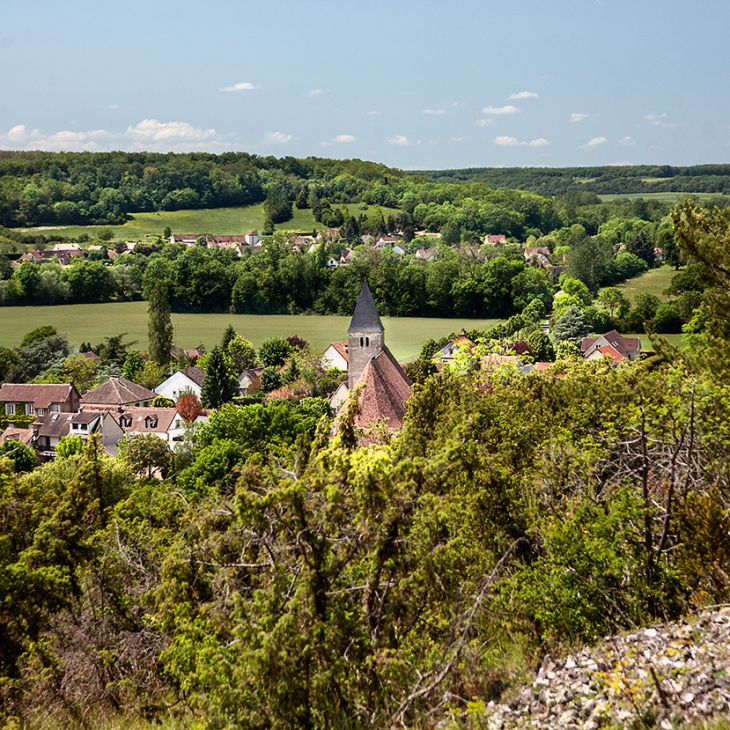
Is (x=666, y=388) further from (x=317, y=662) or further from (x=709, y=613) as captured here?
(x=317, y=662)

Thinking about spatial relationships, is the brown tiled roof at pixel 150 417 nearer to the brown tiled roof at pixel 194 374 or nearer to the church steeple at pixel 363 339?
the brown tiled roof at pixel 194 374

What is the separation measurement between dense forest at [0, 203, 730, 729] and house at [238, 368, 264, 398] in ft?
152

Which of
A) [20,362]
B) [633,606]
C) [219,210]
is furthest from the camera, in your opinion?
[219,210]

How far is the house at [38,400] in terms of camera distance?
176ft

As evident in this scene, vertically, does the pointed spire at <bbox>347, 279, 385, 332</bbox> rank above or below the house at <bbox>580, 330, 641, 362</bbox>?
above

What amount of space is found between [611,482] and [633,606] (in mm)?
3412

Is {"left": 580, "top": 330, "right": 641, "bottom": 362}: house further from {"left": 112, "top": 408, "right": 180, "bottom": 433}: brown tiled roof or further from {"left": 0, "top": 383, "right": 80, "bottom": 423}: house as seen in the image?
{"left": 0, "top": 383, "right": 80, "bottom": 423}: house

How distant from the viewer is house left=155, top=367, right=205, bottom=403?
5878 centimetres

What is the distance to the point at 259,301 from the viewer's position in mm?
103250

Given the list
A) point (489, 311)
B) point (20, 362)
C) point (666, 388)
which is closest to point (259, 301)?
point (489, 311)

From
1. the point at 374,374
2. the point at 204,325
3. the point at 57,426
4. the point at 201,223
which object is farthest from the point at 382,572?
the point at 201,223

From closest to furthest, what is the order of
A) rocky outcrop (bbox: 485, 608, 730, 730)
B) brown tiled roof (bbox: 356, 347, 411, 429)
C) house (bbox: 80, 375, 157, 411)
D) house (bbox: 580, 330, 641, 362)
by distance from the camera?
rocky outcrop (bbox: 485, 608, 730, 730) → brown tiled roof (bbox: 356, 347, 411, 429) → house (bbox: 80, 375, 157, 411) → house (bbox: 580, 330, 641, 362)

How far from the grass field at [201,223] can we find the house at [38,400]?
308 ft

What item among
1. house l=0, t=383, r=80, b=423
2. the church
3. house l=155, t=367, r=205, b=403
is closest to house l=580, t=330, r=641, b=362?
house l=155, t=367, r=205, b=403
